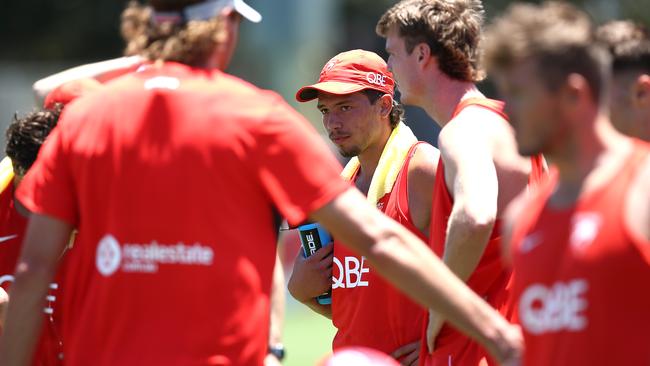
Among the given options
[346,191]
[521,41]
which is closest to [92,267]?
[346,191]

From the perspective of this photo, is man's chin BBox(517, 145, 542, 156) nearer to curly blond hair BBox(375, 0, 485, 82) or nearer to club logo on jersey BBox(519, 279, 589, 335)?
club logo on jersey BBox(519, 279, 589, 335)

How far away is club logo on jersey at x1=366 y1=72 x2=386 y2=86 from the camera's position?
261 inches

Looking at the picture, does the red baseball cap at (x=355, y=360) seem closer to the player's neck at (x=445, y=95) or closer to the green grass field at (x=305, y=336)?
the player's neck at (x=445, y=95)

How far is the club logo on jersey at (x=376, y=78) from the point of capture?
6.62 metres

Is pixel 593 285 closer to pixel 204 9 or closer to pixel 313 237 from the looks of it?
pixel 204 9

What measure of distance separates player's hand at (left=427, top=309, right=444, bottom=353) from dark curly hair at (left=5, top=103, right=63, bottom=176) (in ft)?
6.17

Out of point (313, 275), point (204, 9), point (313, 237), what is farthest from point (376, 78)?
point (204, 9)

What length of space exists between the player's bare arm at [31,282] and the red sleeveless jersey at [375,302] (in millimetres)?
2416

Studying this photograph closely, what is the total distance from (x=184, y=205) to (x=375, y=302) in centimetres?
247

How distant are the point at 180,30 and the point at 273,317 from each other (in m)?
1.10

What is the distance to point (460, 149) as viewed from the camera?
16.9ft

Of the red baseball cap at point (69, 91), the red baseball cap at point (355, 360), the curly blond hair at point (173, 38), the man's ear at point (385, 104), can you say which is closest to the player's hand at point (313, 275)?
the man's ear at point (385, 104)

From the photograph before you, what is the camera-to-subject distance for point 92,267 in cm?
388

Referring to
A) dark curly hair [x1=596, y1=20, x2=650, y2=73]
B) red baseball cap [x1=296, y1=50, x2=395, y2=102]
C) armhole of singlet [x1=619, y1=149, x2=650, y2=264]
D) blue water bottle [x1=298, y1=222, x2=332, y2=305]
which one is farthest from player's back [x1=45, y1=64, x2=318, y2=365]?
red baseball cap [x1=296, y1=50, x2=395, y2=102]
